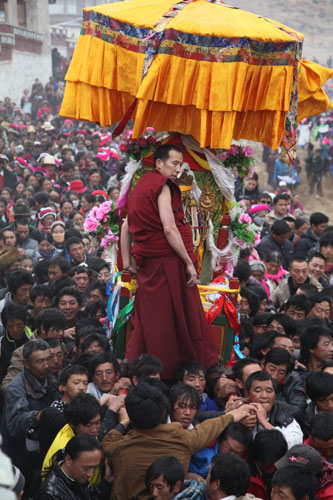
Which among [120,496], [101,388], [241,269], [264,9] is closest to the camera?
[120,496]

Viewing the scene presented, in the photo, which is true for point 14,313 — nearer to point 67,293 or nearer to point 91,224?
point 67,293

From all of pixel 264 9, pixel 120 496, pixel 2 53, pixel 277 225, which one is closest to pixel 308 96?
pixel 277 225

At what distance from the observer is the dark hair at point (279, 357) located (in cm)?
484

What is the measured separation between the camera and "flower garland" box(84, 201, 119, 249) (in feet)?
20.2

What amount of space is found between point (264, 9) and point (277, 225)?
41864 mm

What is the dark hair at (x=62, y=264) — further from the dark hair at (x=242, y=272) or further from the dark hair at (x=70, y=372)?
the dark hair at (x=70, y=372)

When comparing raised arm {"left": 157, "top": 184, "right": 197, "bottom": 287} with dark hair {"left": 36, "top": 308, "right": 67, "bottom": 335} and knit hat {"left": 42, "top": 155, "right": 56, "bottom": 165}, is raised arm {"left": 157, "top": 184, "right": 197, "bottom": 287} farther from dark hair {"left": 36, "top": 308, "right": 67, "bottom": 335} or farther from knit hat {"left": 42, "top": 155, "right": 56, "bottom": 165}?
knit hat {"left": 42, "top": 155, "right": 56, "bottom": 165}

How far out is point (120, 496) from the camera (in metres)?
3.66

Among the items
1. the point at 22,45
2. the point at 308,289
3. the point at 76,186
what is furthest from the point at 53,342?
the point at 22,45

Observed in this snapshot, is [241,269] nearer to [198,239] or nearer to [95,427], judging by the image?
[198,239]

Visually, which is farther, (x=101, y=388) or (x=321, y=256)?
(x=321, y=256)

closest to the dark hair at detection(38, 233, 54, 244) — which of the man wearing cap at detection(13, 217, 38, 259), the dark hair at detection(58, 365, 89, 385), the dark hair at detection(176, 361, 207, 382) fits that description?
the man wearing cap at detection(13, 217, 38, 259)

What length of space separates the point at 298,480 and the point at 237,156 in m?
3.12

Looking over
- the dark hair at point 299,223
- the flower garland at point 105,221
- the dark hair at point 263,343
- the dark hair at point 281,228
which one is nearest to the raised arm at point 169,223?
the dark hair at point 263,343
